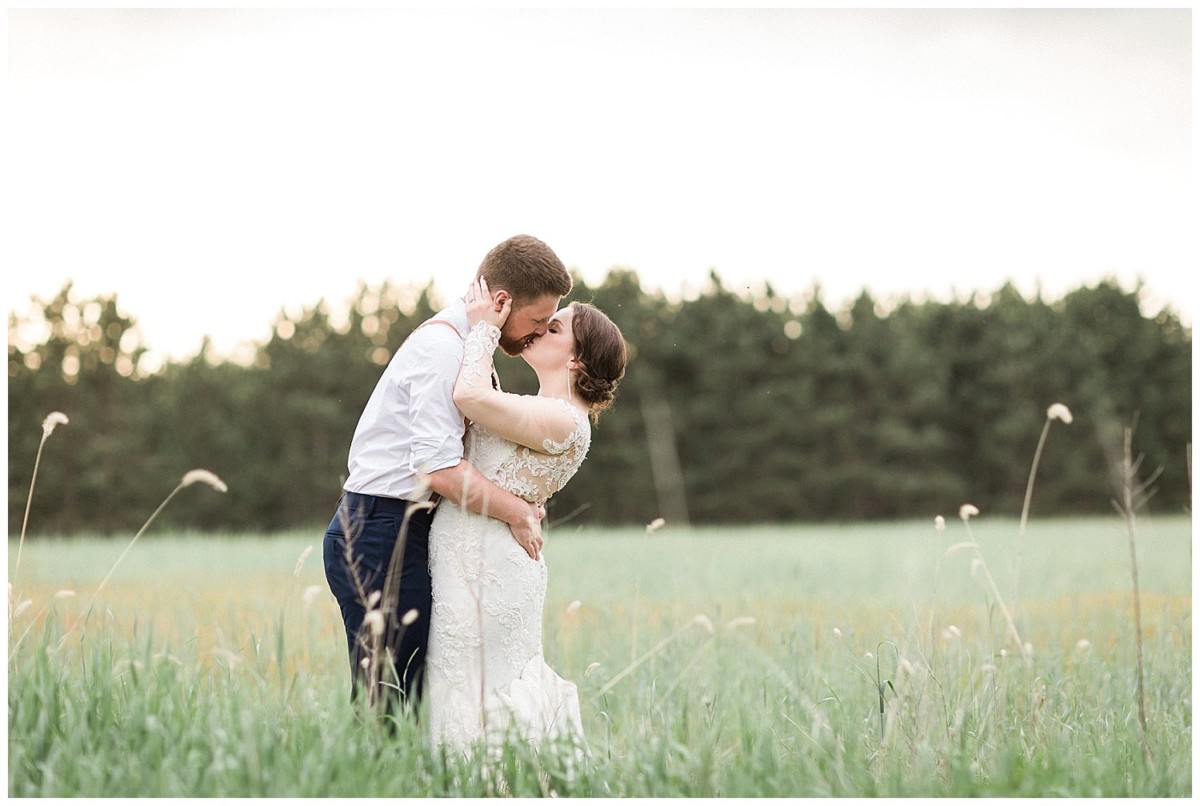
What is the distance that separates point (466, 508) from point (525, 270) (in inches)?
40.9

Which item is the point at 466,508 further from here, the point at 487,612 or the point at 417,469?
the point at 487,612

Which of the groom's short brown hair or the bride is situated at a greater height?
the groom's short brown hair

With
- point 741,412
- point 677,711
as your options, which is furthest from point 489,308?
point 741,412

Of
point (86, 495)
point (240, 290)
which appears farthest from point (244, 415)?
point (240, 290)

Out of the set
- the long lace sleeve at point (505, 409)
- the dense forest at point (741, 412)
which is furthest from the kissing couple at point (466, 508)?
the dense forest at point (741, 412)

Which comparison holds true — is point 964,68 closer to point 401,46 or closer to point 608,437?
point 401,46

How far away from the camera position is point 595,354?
4422 millimetres

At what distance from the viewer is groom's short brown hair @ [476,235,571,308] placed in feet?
14.1

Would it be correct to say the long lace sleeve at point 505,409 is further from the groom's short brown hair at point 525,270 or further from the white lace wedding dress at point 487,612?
the groom's short brown hair at point 525,270

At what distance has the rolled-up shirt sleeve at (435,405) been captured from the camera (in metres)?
4.02

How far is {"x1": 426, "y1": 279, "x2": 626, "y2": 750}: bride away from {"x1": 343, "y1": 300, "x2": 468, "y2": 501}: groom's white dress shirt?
76mm

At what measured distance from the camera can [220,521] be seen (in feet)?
82.6

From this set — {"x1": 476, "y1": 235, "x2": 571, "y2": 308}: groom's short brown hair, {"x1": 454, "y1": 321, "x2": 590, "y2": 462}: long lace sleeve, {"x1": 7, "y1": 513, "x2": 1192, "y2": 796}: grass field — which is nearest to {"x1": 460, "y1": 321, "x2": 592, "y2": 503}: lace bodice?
{"x1": 454, "y1": 321, "x2": 590, "y2": 462}: long lace sleeve

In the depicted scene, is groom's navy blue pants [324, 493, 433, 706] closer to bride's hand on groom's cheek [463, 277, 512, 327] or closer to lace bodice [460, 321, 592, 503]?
lace bodice [460, 321, 592, 503]
